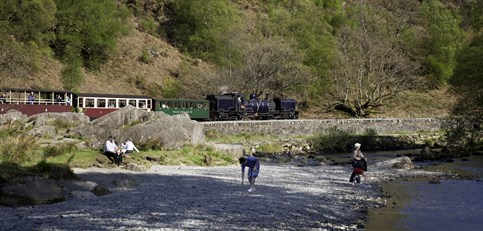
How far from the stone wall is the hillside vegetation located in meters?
7.40

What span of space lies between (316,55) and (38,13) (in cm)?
3598

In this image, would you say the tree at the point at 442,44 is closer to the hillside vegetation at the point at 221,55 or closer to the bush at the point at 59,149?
the hillside vegetation at the point at 221,55

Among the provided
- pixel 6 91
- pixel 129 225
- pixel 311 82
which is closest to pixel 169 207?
pixel 129 225

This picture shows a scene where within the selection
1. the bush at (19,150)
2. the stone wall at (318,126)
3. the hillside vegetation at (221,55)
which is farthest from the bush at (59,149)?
the hillside vegetation at (221,55)

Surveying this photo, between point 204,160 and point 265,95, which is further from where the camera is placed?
point 265,95

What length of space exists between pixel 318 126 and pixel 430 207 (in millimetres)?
29272

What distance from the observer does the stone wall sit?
41438 mm

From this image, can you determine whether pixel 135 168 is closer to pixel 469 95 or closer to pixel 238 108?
pixel 469 95

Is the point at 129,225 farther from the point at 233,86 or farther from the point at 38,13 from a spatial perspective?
the point at 38,13

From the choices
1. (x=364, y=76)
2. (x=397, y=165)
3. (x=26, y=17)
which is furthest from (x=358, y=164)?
(x=26, y=17)

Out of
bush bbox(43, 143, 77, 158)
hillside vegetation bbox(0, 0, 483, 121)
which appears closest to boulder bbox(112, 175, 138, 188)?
bush bbox(43, 143, 77, 158)

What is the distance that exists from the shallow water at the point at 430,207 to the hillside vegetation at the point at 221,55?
17258mm

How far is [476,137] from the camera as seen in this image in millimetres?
37500

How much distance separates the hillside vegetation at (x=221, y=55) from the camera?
55.3 m
